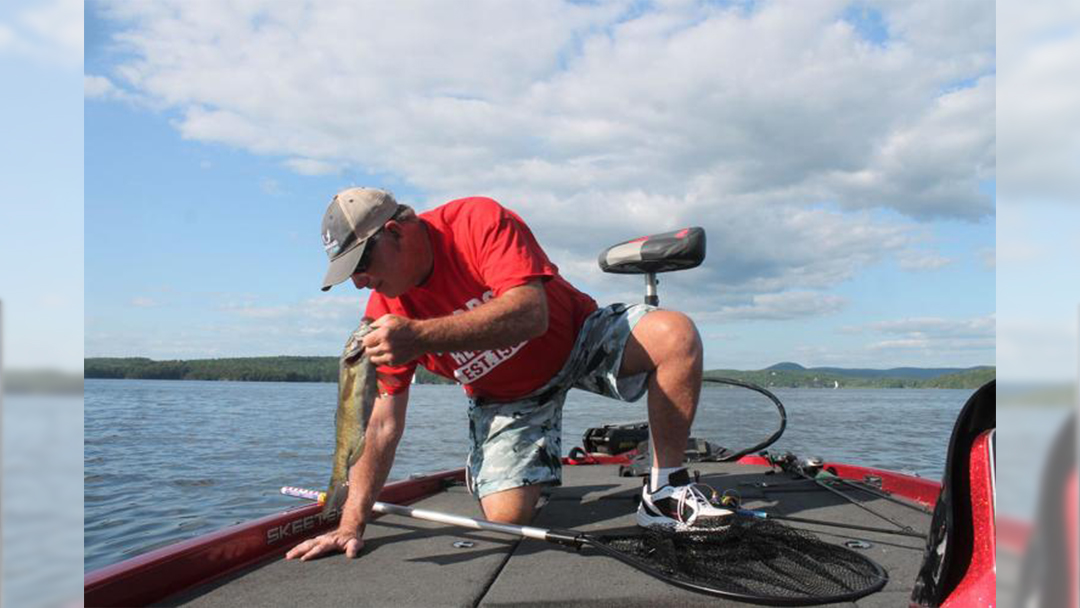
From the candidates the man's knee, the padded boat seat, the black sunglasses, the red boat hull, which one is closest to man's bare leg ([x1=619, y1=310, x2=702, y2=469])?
the man's knee

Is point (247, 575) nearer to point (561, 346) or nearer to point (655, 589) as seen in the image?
point (655, 589)

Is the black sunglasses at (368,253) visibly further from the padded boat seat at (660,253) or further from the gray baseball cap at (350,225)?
the padded boat seat at (660,253)

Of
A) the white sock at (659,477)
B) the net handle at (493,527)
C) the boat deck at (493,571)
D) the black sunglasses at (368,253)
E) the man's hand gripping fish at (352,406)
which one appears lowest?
the boat deck at (493,571)

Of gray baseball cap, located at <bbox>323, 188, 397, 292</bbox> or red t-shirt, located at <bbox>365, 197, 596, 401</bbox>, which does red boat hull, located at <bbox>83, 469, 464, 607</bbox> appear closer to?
red t-shirt, located at <bbox>365, 197, 596, 401</bbox>

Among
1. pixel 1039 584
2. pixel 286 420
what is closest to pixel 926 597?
pixel 1039 584

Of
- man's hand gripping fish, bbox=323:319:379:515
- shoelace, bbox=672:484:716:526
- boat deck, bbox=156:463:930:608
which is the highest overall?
man's hand gripping fish, bbox=323:319:379:515

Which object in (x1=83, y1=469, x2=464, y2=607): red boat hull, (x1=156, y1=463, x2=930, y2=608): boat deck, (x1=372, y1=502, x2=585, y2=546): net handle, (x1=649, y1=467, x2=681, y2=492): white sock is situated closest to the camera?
(x1=83, y1=469, x2=464, y2=607): red boat hull

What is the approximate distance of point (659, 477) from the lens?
3383 mm

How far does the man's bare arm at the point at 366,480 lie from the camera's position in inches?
117

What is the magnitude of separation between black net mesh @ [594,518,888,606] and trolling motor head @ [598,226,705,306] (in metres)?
1.53

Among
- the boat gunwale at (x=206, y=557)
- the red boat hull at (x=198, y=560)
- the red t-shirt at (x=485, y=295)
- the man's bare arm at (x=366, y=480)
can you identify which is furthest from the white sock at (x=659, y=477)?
the red boat hull at (x=198, y=560)

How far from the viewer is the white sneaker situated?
3.05 m

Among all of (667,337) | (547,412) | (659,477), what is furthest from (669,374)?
(547,412)

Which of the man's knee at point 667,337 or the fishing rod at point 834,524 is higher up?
the man's knee at point 667,337
